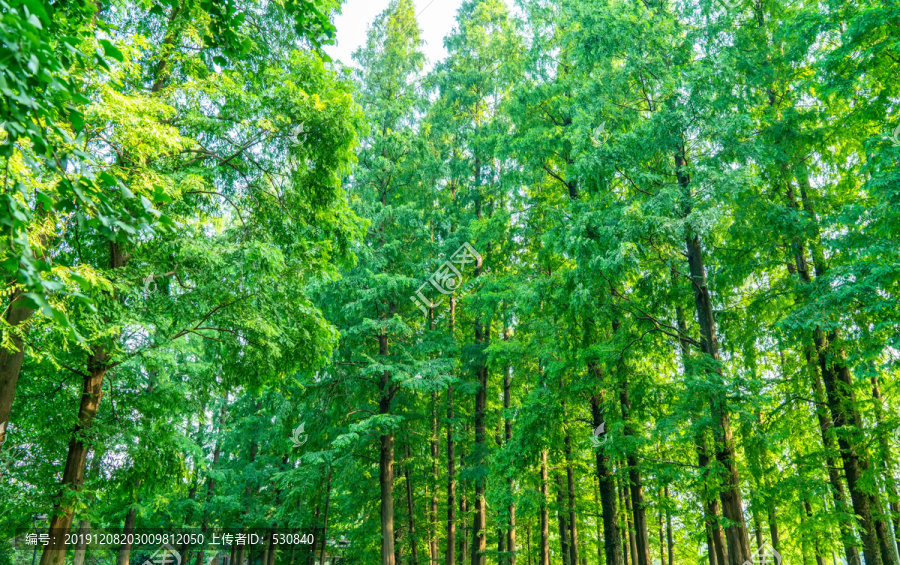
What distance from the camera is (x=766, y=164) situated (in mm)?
8070

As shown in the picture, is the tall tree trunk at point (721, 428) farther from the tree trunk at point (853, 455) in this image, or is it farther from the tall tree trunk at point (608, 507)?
the tall tree trunk at point (608, 507)

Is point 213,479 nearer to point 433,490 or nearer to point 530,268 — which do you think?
point 433,490

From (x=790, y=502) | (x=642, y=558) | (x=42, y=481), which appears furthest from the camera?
(x=642, y=558)

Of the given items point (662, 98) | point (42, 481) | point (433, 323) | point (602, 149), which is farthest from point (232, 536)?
point (662, 98)

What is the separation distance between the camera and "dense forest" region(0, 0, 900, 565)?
6.00 meters

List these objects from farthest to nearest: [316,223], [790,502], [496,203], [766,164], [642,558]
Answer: [496,203]
[642,558]
[790,502]
[766,164]
[316,223]

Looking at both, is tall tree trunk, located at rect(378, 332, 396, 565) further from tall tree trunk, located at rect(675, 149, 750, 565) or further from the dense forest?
tall tree trunk, located at rect(675, 149, 750, 565)

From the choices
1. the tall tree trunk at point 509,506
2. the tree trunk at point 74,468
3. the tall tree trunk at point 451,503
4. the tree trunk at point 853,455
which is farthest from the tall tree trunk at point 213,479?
the tree trunk at point 853,455

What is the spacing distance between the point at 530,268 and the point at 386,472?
6.38m

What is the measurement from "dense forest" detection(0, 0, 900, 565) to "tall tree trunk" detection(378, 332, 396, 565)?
0.26 feet

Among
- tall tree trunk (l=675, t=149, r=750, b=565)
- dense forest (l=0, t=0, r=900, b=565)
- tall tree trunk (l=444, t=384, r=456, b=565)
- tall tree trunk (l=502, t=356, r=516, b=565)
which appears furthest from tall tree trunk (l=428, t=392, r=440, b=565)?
tall tree trunk (l=675, t=149, r=750, b=565)

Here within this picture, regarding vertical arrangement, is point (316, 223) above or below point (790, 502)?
above

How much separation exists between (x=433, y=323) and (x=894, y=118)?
11409mm

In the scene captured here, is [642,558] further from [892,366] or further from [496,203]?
[496,203]
